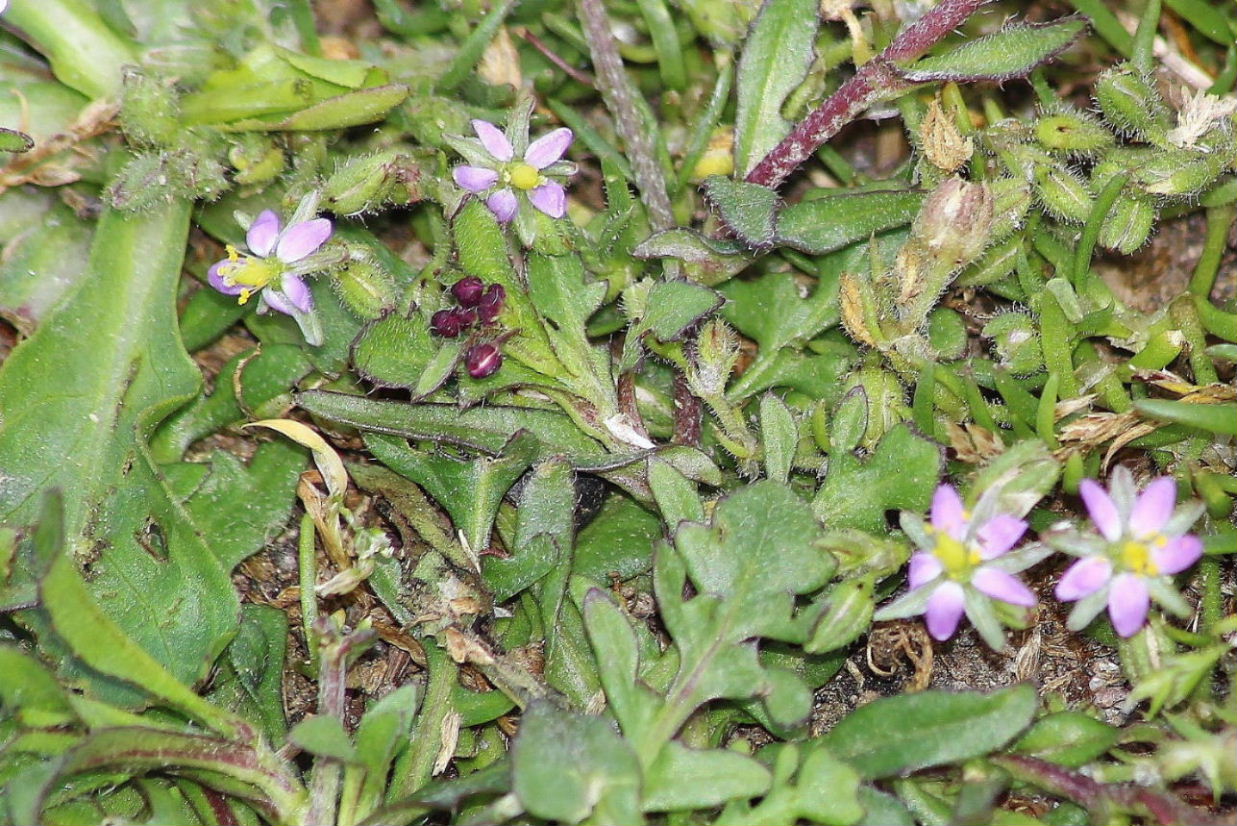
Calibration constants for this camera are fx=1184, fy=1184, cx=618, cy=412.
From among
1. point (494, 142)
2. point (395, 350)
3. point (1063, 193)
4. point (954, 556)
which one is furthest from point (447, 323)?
point (1063, 193)

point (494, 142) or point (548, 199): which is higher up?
point (494, 142)

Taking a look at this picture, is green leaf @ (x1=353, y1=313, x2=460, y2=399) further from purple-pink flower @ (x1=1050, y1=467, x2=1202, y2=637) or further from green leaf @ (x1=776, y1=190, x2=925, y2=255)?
purple-pink flower @ (x1=1050, y1=467, x2=1202, y2=637)

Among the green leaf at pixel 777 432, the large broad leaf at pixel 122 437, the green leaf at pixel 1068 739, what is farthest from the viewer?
the large broad leaf at pixel 122 437

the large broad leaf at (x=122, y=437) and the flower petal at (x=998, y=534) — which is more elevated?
the flower petal at (x=998, y=534)

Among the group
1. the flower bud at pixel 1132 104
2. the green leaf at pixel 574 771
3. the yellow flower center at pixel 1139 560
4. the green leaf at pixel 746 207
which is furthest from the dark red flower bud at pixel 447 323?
the flower bud at pixel 1132 104

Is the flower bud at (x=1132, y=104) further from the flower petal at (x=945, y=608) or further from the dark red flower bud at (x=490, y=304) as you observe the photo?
the dark red flower bud at (x=490, y=304)

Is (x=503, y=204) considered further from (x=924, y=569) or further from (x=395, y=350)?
(x=924, y=569)
